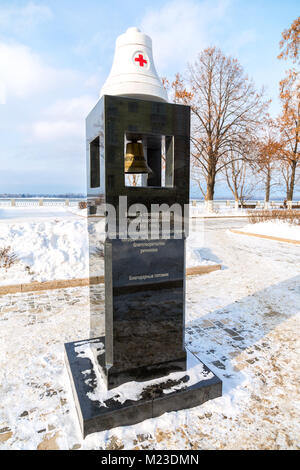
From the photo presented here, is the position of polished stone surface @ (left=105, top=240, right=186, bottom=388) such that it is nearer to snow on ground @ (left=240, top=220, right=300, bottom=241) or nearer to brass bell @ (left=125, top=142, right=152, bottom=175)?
brass bell @ (left=125, top=142, right=152, bottom=175)

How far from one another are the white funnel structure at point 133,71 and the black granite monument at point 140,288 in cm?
13

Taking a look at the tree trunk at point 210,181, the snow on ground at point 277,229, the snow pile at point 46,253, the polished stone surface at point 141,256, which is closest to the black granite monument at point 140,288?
the polished stone surface at point 141,256

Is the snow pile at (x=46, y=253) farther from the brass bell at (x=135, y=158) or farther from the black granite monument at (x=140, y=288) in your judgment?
the brass bell at (x=135, y=158)

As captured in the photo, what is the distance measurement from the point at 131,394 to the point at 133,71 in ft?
10.0

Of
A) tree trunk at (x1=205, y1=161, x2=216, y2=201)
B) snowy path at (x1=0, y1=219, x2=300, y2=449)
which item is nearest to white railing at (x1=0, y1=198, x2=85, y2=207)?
tree trunk at (x1=205, y1=161, x2=216, y2=201)

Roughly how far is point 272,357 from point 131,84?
3604mm

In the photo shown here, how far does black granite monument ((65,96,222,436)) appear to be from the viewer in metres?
2.60

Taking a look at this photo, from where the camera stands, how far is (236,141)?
81.6 feet

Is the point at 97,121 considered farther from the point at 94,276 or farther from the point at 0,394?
the point at 0,394

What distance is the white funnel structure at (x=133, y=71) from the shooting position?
2641 millimetres

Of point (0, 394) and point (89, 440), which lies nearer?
point (89, 440)

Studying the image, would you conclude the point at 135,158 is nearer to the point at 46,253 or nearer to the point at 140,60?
the point at 140,60
